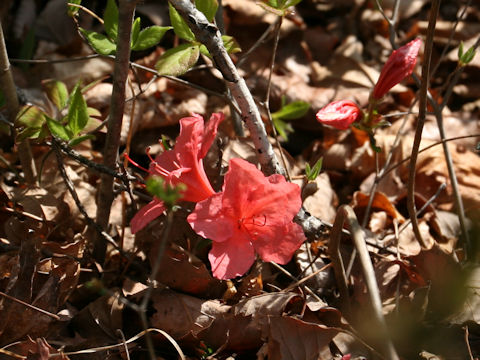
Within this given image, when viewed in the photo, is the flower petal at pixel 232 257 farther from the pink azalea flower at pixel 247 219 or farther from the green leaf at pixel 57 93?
the green leaf at pixel 57 93

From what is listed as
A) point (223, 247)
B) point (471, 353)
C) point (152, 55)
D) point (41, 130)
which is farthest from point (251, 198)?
point (152, 55)

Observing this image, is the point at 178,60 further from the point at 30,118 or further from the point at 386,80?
the point at 386,80

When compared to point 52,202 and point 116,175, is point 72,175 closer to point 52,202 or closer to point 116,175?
point 52,202

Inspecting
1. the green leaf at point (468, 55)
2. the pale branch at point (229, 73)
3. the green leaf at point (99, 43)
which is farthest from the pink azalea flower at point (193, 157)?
the green leaf at point (468, 55)

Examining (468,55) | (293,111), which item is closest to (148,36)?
(293,111)

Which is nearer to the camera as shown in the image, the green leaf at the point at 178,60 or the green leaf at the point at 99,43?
the green leaf at the point at 178,60

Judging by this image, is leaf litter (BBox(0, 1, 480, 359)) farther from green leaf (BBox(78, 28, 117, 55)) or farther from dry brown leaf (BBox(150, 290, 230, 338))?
green leaf (BBox(78, 28, 117, 55))

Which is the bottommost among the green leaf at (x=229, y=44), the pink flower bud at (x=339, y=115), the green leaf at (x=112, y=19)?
the pink flower bud at (x=339, y=115)
